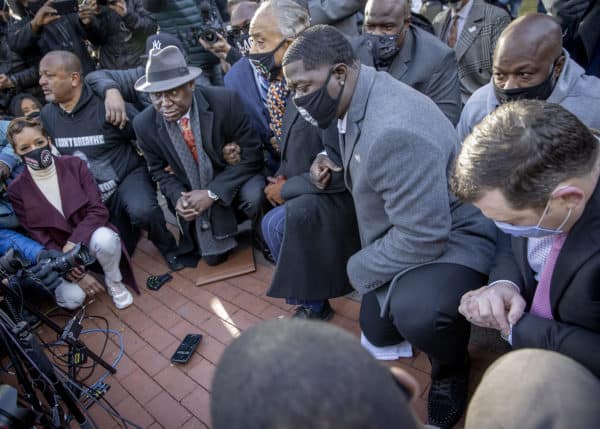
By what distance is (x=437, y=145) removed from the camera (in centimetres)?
184

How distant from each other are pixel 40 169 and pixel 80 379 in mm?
1710

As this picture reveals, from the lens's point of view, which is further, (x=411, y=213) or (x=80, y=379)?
(x=80, y=379)

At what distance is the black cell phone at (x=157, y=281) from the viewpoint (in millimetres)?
3805

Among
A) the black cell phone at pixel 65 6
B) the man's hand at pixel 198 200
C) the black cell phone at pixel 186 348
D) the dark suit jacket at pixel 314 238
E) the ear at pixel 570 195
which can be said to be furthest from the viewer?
the black cell phone at pixel 65 6

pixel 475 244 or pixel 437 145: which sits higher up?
pixel 437 145

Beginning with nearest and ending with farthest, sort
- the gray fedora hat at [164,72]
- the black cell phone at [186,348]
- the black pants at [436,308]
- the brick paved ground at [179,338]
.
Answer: the black pants at [436,308]
the brick paved ground at [179,338]
the black cell phone at [186,348]
the gray fedora hat at [164,72]

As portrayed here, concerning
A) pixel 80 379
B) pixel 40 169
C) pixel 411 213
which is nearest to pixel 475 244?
pixel 411 213

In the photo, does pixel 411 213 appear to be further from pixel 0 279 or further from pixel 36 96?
pixel 36 96

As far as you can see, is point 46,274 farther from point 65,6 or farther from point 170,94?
point 65,6

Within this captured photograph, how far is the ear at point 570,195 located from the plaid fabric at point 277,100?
2163mm

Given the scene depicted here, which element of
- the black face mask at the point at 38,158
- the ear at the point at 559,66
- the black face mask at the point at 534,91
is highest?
the ear at the point at 559,66

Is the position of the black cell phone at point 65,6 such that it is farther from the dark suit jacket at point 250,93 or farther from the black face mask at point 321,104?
the black face mask at point 321,104

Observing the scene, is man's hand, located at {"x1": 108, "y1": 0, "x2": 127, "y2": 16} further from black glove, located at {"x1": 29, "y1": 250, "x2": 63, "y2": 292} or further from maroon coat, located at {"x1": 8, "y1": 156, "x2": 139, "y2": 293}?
black glove, located at {"x1": 29, "y1": 250, "x2": 63, "y2": 292}

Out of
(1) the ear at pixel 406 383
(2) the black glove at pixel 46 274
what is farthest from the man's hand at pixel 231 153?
(1) the ear at pixel 406 383
